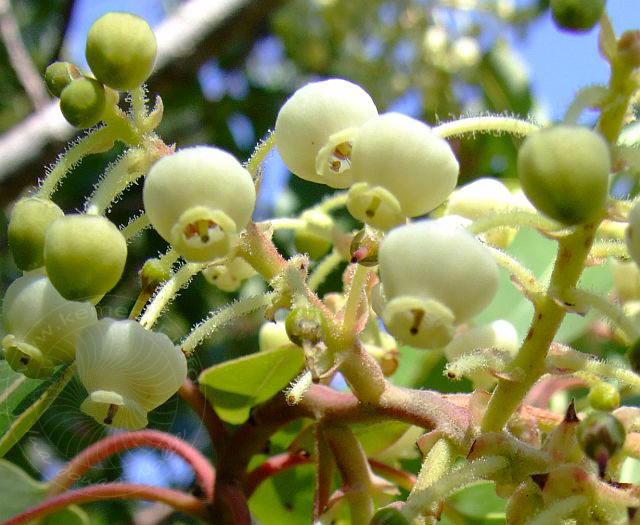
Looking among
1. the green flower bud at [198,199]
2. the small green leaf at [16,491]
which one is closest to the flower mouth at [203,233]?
the green flower bud at [198,199]

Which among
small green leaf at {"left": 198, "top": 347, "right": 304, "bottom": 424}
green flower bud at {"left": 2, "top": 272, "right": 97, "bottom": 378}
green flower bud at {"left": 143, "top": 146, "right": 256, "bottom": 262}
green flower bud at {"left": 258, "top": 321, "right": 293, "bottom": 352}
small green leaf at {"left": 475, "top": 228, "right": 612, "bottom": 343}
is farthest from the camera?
small green leaf at {"left": 475, "top": 228, "right": 612, "bottom": 343}

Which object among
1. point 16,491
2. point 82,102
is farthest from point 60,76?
point 16,491

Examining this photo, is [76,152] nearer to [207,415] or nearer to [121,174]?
[121,174]

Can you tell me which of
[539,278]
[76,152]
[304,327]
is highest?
[539,278]

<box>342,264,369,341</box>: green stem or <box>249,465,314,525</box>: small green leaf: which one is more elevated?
<box>342,264,369,341</box>: green stem

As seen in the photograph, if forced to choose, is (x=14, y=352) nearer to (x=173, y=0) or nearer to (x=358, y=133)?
(x=358, y=133)

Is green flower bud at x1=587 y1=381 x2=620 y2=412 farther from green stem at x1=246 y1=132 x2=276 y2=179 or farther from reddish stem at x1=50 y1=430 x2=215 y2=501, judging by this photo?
reddish stem at x1=50 y1=430 x2=215 y2=501

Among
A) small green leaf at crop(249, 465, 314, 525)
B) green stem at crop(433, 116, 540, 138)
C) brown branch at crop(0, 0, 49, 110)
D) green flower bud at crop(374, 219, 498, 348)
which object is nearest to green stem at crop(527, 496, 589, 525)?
green flower bud at crop(374, 219, 498, 348)
